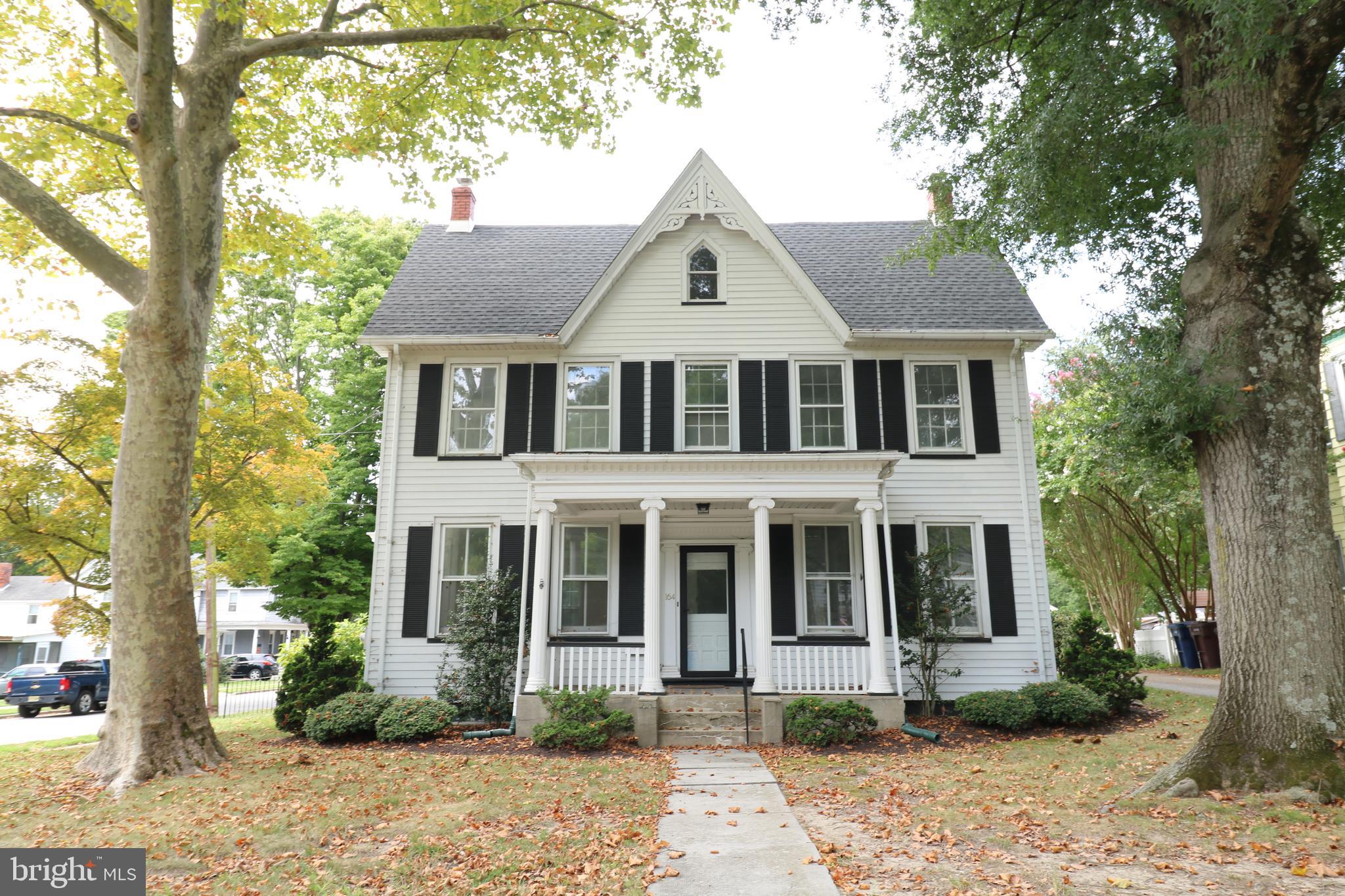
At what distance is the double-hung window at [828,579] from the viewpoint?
12.7 meters

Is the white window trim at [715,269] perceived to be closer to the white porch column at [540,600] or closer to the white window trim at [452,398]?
the white window trim at [452,398]

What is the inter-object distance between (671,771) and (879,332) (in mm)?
7929

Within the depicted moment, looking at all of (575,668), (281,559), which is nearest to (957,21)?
(575,668)

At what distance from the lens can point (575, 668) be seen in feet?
38.0

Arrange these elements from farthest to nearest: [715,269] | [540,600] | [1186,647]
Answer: [1186,647] → [715,269] → [540,600]

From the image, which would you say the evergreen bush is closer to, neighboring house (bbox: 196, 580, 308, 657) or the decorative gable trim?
the decorative gable trim

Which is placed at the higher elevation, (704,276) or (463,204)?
(463,204)

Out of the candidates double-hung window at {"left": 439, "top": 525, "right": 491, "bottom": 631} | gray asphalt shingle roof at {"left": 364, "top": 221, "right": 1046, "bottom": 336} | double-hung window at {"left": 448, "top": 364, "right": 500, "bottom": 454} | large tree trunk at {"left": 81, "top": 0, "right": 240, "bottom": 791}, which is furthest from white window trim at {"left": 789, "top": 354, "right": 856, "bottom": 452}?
large tree trunk at {"left": 81, "top": 0, "right": 240, "bottom": 791}

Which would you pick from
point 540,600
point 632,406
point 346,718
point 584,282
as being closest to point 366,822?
point 346,718

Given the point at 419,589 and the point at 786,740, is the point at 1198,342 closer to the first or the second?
the point at 786,740

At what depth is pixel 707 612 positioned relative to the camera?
12977mm

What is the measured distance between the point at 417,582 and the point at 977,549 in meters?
9.25

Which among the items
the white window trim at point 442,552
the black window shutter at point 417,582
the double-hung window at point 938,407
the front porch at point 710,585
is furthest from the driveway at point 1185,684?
the black window shutter at point 417,582

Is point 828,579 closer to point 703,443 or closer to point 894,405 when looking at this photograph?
point 703,443
